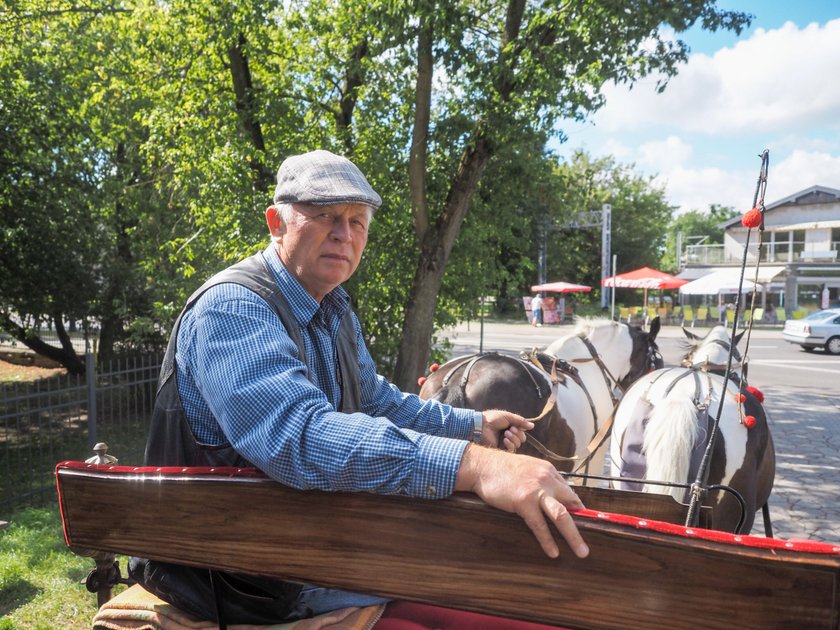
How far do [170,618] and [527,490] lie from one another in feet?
3.25

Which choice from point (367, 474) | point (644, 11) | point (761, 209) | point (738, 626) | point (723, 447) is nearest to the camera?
point (738, 626)

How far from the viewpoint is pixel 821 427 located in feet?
30.8

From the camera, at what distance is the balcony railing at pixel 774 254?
3697cm

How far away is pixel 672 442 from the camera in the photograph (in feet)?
10.4

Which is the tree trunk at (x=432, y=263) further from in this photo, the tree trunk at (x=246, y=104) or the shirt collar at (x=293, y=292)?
the shirt collar at (x=293, y=292)

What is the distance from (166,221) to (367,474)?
34.0 ft

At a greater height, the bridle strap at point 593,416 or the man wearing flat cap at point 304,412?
the man wearing flat cap at point 304,412

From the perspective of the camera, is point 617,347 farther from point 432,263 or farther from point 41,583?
point 41,583

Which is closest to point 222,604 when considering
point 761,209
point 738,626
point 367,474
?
point 367,474

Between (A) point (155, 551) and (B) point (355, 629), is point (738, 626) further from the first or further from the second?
(A) point (155, 551)

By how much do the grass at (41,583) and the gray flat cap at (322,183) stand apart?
2929mm

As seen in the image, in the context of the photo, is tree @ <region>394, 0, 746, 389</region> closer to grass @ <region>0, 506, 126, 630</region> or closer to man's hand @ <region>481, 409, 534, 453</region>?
grass @ <region>0, 506, 126, 630</region>

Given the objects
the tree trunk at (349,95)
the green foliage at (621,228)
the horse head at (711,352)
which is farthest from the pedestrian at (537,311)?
the horse head at (711,352)

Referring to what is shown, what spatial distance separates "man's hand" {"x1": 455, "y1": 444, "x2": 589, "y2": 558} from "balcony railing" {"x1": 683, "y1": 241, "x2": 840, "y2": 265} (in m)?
39.2
